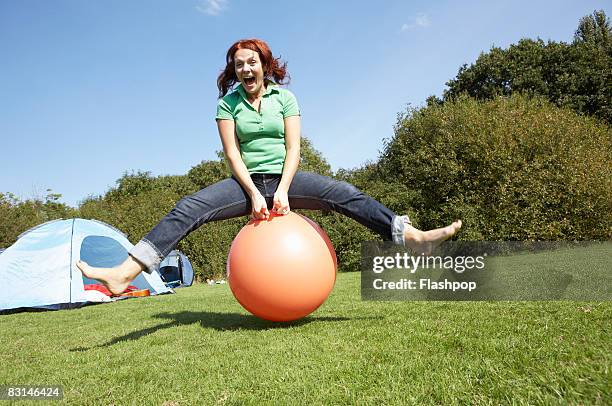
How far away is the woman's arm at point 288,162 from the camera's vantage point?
3.71 metres

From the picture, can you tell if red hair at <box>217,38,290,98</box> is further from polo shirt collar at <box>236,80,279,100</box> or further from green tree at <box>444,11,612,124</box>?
green tree at <box>444,11,612,124</box>

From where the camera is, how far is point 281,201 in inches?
146

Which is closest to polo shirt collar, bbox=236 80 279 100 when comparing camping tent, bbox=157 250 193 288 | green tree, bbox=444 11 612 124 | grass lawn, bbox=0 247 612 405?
grass lawn, bbox=0 247 612 405

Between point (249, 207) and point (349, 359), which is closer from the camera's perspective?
point (349, 359)

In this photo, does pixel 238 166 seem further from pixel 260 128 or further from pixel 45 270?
pixel 45 270

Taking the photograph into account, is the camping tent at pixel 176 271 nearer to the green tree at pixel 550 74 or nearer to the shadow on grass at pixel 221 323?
the shadow on grass at pixel 221 323

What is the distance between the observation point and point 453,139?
49.8 feet

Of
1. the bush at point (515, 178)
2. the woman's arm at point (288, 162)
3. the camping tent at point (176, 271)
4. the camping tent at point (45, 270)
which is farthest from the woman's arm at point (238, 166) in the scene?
the camping tent at point (176, 271)

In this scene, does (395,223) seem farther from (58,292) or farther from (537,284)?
(58,292)

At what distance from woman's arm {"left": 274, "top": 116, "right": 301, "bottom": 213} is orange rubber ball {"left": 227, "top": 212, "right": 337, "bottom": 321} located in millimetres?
150

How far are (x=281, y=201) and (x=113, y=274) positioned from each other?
1360 millimetres

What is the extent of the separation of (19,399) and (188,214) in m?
1.56

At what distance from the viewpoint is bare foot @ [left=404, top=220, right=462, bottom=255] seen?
10.4 feet

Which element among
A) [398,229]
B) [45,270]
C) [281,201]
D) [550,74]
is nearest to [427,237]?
[398,229]
